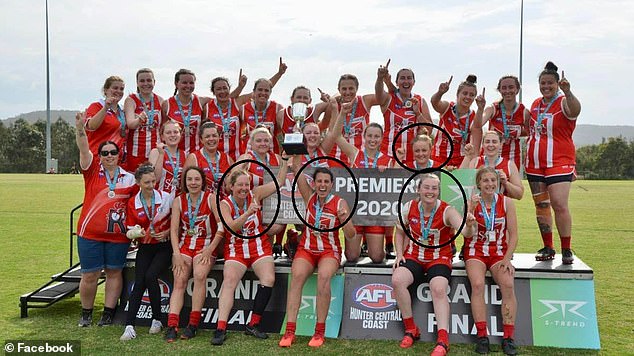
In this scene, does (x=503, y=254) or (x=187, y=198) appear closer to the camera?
(x=503, y=254)

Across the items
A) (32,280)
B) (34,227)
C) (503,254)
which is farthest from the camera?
(34,227)

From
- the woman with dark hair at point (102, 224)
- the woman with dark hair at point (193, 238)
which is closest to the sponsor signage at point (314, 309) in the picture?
the woman with dark hair at point (193, 238)

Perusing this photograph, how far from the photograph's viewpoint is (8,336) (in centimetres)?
575

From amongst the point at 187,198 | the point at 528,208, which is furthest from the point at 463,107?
the point at 528,208

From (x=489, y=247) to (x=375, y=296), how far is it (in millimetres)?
1222

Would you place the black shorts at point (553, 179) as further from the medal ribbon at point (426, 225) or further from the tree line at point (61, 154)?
the tree line at point (61, 154)

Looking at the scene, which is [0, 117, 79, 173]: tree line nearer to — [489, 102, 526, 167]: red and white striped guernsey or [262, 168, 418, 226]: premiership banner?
[262, 168, 418, 226]: premiership banner

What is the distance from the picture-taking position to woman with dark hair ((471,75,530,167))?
265 inches

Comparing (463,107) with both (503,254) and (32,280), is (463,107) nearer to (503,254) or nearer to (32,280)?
(503,254)

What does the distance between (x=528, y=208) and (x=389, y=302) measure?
1751cm

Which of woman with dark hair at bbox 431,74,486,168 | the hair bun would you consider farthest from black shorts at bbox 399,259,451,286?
the hair bun

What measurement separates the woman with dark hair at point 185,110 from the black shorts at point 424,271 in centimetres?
305

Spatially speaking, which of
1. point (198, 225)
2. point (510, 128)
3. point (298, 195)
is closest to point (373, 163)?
point (298, 195)

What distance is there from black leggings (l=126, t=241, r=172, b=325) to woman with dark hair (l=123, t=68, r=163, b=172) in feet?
4.51
